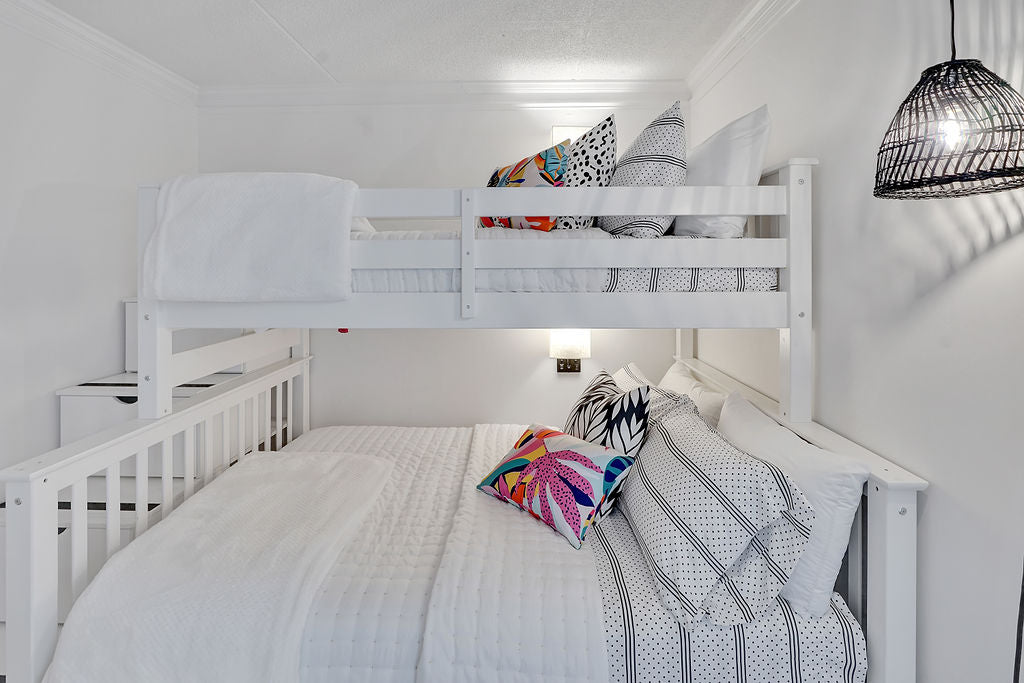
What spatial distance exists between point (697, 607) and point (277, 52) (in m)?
2.63

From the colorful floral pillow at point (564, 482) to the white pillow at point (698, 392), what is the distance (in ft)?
1.44

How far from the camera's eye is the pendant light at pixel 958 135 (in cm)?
92

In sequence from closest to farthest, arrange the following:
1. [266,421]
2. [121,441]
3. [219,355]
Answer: [121,441]
[219,355]
[266,421]

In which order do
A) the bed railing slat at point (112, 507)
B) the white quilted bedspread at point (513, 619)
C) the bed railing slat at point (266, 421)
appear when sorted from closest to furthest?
the white quilted bedspread at point (513, 619) < the bed railing slat at point (112, 507) < the bed railing slat at point (266, 421)

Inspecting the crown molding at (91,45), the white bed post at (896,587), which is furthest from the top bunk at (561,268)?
the crown molding at (91,45)

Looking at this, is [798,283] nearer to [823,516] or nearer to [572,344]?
[823,516]

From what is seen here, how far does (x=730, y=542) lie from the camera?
4.60 ft

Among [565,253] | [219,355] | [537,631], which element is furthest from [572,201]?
[219,355]

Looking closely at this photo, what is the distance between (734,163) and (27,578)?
81.8 inches

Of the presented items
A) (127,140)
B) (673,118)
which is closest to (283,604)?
(673,118)

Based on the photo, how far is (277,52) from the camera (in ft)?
8.54

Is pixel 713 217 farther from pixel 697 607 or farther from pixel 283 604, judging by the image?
pixel 283 604

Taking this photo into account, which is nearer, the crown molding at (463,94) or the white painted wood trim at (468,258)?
the white painted wood trim at (468,258)

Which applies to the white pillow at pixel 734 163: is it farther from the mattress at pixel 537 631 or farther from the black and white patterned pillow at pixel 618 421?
the mattress at pixel 537 631
